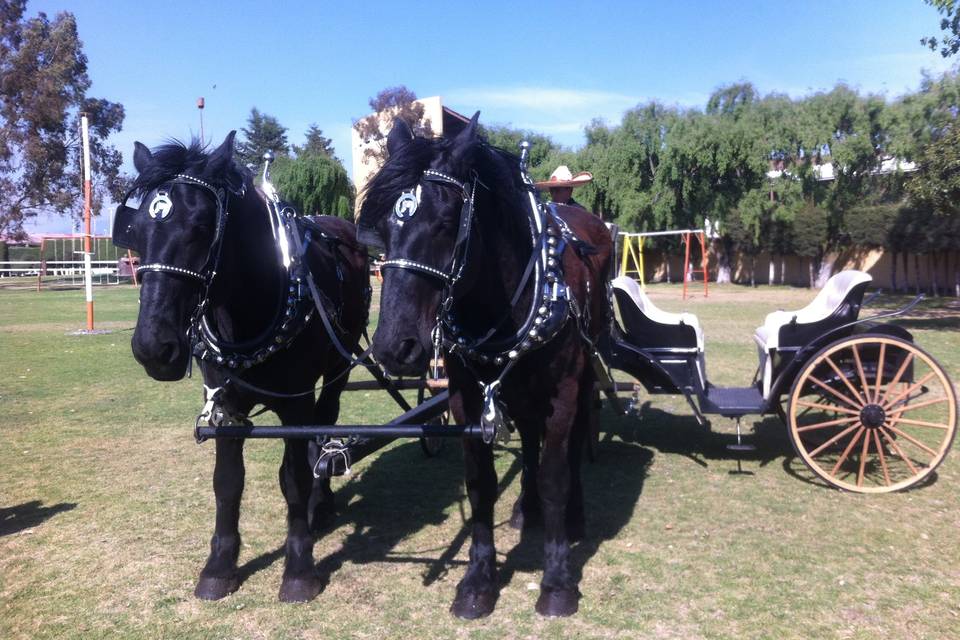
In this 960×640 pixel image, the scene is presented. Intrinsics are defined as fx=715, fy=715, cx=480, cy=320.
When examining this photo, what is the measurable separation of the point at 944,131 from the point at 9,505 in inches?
674

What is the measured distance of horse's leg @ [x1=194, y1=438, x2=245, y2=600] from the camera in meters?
3.63

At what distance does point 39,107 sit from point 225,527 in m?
40.8

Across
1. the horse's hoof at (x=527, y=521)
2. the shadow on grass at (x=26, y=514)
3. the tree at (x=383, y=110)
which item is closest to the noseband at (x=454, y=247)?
the horse's hoof at (x=527, y=521)

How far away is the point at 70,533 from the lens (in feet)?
14.6

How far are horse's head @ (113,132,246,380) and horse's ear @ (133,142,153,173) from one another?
1cm

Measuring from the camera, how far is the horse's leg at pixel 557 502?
3.43 m

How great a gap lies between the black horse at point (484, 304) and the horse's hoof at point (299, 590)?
0.74m

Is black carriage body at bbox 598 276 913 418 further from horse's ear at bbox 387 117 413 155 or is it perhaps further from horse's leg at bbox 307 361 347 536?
horse's ear at bbox 387 117 413 155

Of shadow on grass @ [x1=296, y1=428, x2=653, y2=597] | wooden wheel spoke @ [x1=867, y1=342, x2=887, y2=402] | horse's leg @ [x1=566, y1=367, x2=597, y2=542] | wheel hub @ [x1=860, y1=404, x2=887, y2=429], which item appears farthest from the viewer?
wheel hub @ [x1=860, y1=404, x2=887, y2=429]

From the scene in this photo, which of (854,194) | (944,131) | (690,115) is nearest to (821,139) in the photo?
(854,194)

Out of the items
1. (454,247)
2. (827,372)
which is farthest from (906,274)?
(454,247)

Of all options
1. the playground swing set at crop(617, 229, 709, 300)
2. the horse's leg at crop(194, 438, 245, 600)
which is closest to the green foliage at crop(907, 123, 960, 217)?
the playground swing set at crop(617, 229, 709, 300)

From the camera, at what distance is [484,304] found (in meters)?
3.18

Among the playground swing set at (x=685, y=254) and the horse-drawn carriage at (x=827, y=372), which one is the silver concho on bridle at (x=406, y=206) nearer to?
the horse-drawn carriage at (x=827, y=372)
